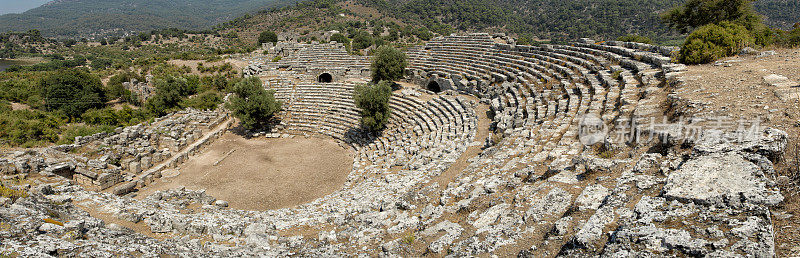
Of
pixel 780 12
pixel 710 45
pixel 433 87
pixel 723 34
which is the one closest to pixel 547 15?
pixel 780 12

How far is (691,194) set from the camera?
4547 mm

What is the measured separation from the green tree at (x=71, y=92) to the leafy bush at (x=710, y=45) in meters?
42.8

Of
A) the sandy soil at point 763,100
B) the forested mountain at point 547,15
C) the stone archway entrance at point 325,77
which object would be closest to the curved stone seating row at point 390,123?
the stone archway entrance at point 325,77

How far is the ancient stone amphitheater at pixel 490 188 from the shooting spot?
14.6 ft

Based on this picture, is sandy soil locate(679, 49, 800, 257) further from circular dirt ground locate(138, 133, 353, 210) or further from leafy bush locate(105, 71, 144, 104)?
leafy bush locate(105, 71, 144, 104)

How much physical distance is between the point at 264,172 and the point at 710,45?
2002 centimetres

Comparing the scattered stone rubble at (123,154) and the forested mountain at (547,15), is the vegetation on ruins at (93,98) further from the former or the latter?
the forested mountain at (547,15)

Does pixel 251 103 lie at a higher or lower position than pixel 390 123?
higher

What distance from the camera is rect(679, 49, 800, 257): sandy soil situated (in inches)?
151

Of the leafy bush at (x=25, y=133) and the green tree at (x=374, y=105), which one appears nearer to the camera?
the green tree at (x=374, y=105)

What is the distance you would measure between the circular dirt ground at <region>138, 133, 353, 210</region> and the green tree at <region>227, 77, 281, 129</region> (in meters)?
1.64

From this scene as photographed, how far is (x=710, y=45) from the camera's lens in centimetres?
1241

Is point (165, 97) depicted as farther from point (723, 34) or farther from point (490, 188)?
point (723, 34)

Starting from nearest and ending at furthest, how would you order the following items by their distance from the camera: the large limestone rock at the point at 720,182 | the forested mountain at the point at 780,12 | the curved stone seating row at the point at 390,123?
the large limestone rock at the point at 720,182, the curved stone seating row at the point at 390,123, the forested mountain at the point at 780,12
